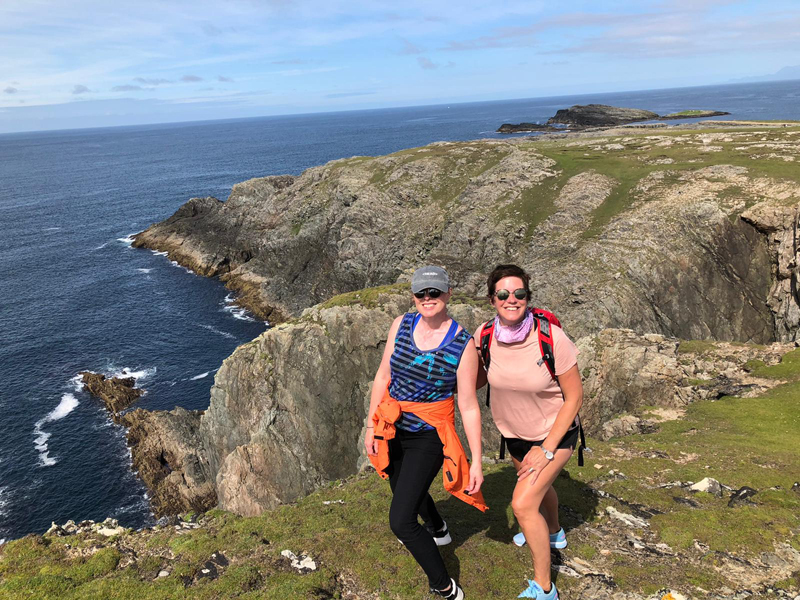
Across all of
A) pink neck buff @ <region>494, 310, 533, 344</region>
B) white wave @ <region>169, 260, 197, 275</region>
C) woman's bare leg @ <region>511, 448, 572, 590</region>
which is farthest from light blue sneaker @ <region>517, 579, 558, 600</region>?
white wave @ <region>169, 260, 197, 275</region>

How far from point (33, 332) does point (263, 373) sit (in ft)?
174

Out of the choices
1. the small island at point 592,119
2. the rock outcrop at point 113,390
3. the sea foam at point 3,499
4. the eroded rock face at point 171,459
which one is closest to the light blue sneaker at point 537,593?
the eroded rock face at point 171,459

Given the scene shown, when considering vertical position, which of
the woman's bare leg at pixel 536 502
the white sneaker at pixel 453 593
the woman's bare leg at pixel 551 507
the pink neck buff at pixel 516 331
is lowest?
the white sneaker at pixel 453 593

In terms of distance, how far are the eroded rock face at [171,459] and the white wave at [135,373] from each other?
321 inches

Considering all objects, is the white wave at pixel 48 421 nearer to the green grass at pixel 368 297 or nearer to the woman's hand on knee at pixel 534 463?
the green grass at pixel 368 297

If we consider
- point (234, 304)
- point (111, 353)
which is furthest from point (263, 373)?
point (234, 304)

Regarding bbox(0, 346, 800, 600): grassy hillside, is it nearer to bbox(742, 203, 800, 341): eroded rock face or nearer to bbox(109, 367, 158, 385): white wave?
bbox(742, 203, 800, 341): eroded rock face

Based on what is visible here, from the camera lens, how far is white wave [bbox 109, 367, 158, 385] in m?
55.4

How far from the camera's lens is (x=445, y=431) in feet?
22.6

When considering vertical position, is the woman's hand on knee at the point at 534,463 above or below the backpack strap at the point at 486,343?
below

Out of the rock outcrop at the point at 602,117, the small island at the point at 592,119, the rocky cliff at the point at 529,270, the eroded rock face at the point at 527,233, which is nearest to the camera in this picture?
the rocky cliff at the point at 529,270

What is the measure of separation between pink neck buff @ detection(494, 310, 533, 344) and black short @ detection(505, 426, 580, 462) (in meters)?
1.60

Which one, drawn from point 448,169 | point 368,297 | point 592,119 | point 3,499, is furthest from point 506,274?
point 592,119

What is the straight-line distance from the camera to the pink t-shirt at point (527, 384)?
652 centimetres
